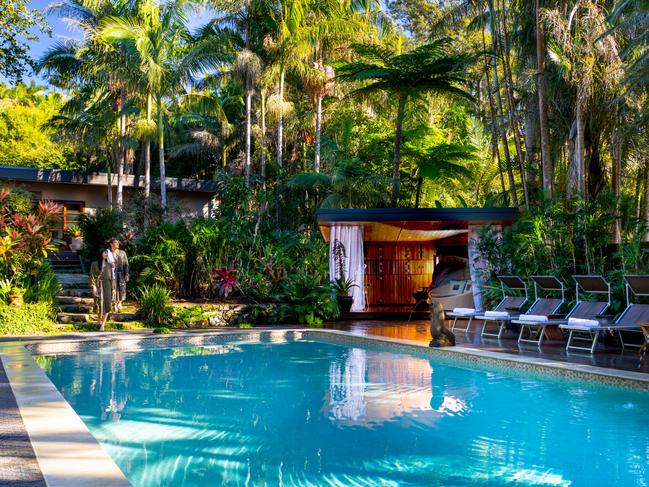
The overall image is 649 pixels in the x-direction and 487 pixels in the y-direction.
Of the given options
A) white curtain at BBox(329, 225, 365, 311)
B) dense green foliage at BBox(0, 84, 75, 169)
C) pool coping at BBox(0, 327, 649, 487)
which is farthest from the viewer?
dense green foliage at BBox(0, 84, 75, 169)

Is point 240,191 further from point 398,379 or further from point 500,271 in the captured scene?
point 398,379

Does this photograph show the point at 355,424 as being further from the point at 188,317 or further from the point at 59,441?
the point at 188,317

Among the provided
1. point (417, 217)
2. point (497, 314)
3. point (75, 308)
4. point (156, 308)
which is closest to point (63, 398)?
point (497, 314)

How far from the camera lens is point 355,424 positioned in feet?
20.3

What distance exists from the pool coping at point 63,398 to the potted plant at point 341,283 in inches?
99.6

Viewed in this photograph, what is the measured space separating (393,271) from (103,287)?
9.12 m

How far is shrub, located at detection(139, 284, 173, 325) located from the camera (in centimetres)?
1355

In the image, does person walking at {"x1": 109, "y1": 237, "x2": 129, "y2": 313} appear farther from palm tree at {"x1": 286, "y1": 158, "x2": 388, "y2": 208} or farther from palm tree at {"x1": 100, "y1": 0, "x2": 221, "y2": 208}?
palm tree at {"x1": 286, "y1": 158, "x2": 388, "y2": 208}

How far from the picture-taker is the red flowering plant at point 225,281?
15.2m

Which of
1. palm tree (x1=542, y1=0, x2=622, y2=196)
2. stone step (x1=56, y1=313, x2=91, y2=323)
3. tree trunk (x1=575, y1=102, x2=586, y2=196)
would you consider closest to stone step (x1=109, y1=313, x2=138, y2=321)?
stone step (x1=56, y1=313, x2=91, y2=323)

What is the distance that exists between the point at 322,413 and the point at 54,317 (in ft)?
27.2

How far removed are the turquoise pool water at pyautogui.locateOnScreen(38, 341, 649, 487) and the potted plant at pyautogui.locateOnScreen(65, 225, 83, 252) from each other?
14.9m

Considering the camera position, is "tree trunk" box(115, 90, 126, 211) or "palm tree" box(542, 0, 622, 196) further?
"tree trunk" box(115, 90, 126, 211)

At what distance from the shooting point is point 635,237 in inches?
402
